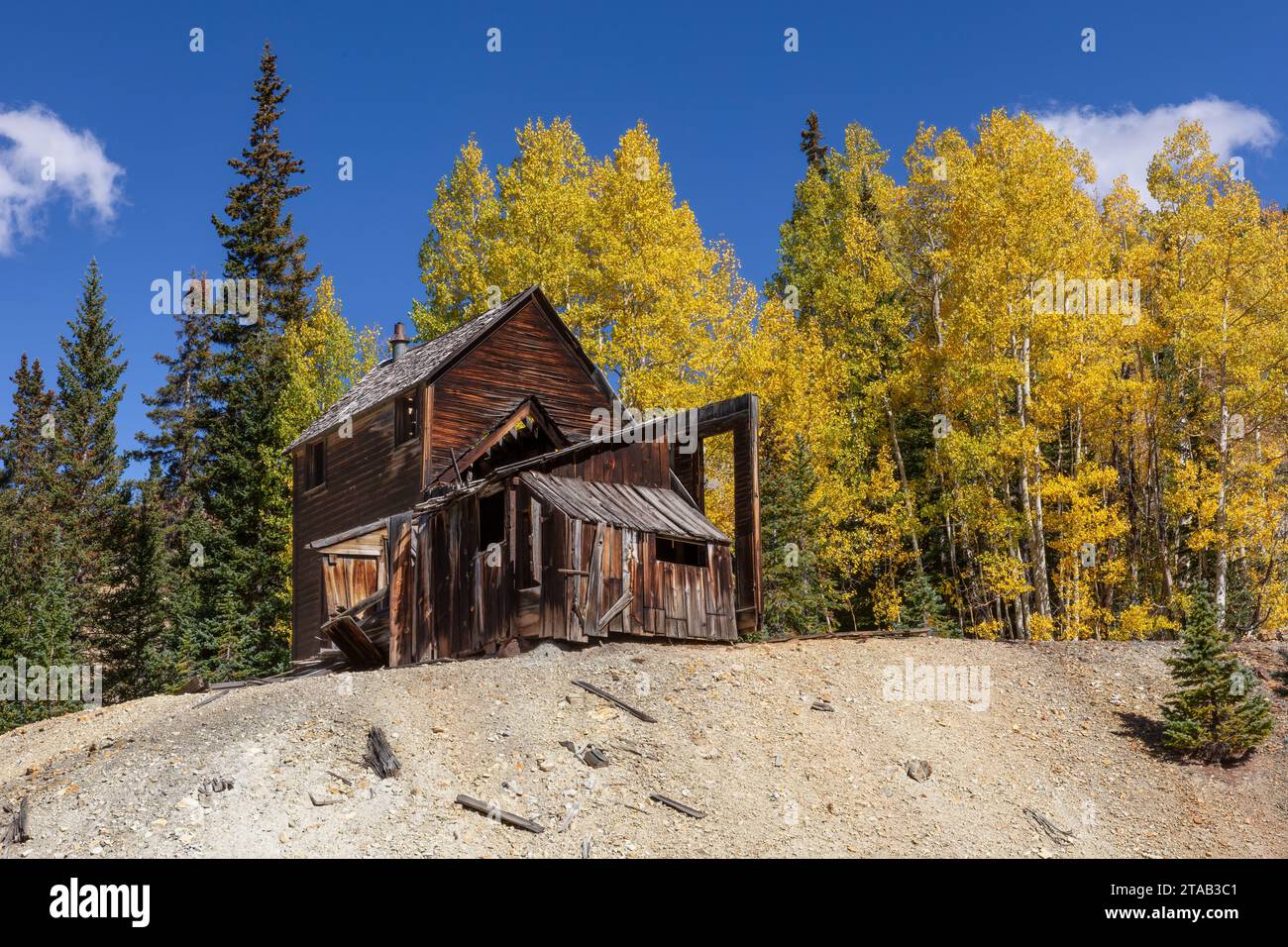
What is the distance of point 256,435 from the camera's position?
43781 millimetres

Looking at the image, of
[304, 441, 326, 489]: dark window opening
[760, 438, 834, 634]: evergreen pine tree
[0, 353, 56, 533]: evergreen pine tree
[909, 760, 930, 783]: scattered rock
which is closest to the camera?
[909, 760, 930, 783]: scattered rock

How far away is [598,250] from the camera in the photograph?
125ft

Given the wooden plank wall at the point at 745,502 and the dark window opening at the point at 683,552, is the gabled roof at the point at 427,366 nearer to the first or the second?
the wooden plank wall at the point at 745,502

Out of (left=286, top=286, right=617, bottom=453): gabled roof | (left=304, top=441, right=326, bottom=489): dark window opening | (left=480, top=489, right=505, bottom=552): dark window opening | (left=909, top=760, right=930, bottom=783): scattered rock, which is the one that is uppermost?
(left=286, top=286, right=617, bottom=453): gabled roof

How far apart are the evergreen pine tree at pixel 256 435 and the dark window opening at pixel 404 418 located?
1274 centimetres

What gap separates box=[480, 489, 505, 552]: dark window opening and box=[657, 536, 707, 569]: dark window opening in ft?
11.4

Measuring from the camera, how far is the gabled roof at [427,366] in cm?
2961

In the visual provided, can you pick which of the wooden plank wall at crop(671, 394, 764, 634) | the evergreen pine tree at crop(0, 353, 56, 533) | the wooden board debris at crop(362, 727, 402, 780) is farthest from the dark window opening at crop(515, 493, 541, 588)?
the evergreen pine tree at crop(0, 353, 56, 533)

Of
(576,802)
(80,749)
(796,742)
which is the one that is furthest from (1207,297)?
(80,749)

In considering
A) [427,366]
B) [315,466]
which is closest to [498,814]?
[427,366]

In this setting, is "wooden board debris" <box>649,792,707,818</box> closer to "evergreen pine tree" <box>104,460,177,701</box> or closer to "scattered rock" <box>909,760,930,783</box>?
"scattered rock" <box>909,760,930,783</box>

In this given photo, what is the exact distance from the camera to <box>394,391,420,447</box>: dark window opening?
2964 centimetres

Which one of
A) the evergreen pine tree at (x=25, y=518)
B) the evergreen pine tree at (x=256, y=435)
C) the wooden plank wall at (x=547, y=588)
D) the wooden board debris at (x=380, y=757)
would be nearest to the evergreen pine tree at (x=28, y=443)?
the evergreen pine tree at (x=25, y=518)

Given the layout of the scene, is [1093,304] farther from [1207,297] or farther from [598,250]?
[598,250]
